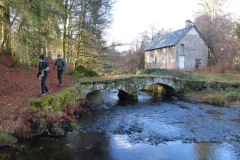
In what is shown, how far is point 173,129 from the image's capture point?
8.52 meters

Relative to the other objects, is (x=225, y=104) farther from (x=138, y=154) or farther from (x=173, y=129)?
(x=138, y=154)

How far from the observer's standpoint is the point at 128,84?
14.5 meters

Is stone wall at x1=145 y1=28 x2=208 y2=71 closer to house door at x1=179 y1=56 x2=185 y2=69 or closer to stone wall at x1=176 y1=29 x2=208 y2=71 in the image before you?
stone wall at x1=176 y1=29 x2=208 y2=71

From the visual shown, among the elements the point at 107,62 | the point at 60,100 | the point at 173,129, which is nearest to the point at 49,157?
the point at 60,100

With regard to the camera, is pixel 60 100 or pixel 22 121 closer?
pixel 22 121

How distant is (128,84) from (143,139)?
7445mm

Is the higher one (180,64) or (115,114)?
(180,64)

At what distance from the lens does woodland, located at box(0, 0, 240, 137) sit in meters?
9.40

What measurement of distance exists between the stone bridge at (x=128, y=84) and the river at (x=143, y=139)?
6.36ft

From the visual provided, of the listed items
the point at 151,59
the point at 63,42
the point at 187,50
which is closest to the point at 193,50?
the point at 187,50

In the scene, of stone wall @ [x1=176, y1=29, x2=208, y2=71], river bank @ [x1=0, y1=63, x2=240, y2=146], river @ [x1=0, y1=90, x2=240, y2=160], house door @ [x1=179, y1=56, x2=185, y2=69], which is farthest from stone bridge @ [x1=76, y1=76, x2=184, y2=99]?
stone wall @ [x1=176, y1=29, x2=208, y2=71]

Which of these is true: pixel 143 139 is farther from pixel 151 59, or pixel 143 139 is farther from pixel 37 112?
pixel 151 59

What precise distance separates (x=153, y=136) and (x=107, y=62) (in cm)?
984

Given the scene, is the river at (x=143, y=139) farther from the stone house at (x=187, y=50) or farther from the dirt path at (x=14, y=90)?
the stone house at (x=187, y=50)
